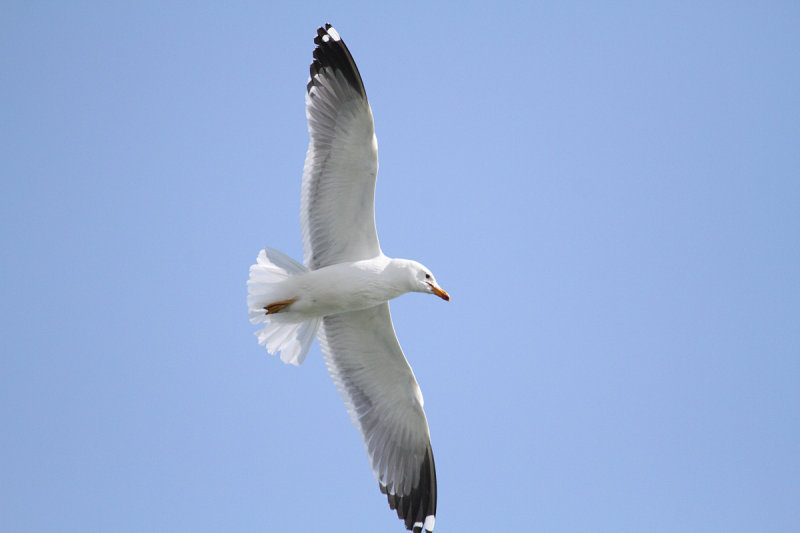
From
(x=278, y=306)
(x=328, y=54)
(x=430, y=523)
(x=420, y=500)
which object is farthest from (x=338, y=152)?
(x=430, y=523)

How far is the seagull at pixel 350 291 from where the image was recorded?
7.07m

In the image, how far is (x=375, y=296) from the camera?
725cm

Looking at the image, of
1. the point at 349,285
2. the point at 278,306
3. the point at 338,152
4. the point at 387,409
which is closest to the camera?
the point at 338,152

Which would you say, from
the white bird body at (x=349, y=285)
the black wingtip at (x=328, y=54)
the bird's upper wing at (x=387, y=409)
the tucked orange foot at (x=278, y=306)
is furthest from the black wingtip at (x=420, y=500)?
the black wingtip at (x=328, y=54)

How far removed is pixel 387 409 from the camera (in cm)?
803

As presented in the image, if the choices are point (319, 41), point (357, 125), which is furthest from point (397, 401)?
point (319, 41)

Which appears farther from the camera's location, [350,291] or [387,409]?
[387,409]

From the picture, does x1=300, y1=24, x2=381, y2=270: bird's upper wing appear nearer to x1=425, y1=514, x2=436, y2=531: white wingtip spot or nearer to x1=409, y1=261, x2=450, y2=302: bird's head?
x1=409, y1=261, x2=450, y2=302: bird's head

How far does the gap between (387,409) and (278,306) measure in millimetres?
1507

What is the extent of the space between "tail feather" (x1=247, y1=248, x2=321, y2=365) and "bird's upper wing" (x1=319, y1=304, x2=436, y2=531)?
0.40m

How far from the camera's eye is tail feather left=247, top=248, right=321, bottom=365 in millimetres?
7320

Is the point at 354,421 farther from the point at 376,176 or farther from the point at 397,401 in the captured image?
the point at 376,176

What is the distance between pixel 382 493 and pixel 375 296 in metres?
2.04

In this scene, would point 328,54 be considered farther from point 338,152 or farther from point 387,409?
point 387,409
